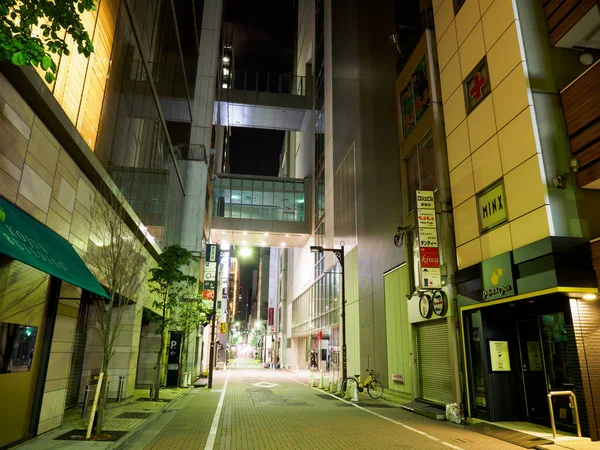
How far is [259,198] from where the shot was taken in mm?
51062

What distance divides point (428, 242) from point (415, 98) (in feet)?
25.7

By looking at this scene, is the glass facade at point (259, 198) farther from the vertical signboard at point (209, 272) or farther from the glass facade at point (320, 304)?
the vertical signboard at point (209, 272)

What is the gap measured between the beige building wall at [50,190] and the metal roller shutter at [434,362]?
39.6ft

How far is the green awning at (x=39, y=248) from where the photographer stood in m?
6.40

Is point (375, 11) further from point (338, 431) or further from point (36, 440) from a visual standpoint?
point (36, 440)

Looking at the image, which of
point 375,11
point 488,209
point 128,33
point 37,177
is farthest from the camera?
point 375,11

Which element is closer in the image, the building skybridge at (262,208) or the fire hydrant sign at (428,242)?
the fire hydrant sign at (428,242)

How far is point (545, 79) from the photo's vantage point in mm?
11648

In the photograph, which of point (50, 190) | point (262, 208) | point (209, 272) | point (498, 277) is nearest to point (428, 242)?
point (498, 277)

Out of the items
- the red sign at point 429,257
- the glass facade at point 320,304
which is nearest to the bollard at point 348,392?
the red sign at point 429,257

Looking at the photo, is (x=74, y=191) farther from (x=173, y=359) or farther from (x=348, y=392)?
(x=173, y=359)

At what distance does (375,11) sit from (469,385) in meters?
27.1

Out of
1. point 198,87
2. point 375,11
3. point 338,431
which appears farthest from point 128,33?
point 198,87

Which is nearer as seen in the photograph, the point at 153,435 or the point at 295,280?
the point at 153,435
